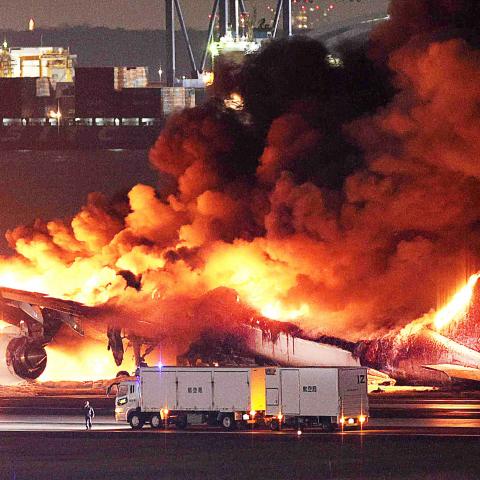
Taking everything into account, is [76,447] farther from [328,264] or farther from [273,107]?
[273,107]

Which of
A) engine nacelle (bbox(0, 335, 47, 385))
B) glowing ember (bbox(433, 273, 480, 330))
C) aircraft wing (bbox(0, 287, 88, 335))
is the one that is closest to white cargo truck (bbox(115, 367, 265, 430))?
aircraft wing (bbox(0, 287, 88, 335))

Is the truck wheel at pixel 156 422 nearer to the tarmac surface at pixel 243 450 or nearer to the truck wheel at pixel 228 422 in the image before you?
the tarmac surface at pixel 243 450

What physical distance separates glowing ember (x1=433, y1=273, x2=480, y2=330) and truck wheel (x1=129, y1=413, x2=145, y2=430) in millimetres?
32891

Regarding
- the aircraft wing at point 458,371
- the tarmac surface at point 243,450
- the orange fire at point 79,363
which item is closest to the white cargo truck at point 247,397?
the tarmac surface at point 243,450

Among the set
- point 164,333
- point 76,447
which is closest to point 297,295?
point 164,333

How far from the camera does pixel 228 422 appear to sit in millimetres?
66688

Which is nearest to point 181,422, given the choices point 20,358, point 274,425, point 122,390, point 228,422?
point 228,422

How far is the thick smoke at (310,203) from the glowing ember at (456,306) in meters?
2.34

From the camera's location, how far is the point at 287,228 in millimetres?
89938

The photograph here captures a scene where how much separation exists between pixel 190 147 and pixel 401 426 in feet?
124

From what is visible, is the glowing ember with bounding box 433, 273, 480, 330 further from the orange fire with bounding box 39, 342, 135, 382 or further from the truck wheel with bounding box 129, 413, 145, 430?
the truck wheel with bounding box 129, 413, 145, 430

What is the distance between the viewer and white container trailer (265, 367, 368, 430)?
65.3m

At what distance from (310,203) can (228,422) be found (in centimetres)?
2533

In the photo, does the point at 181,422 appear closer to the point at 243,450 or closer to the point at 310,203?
the point at 243,450
